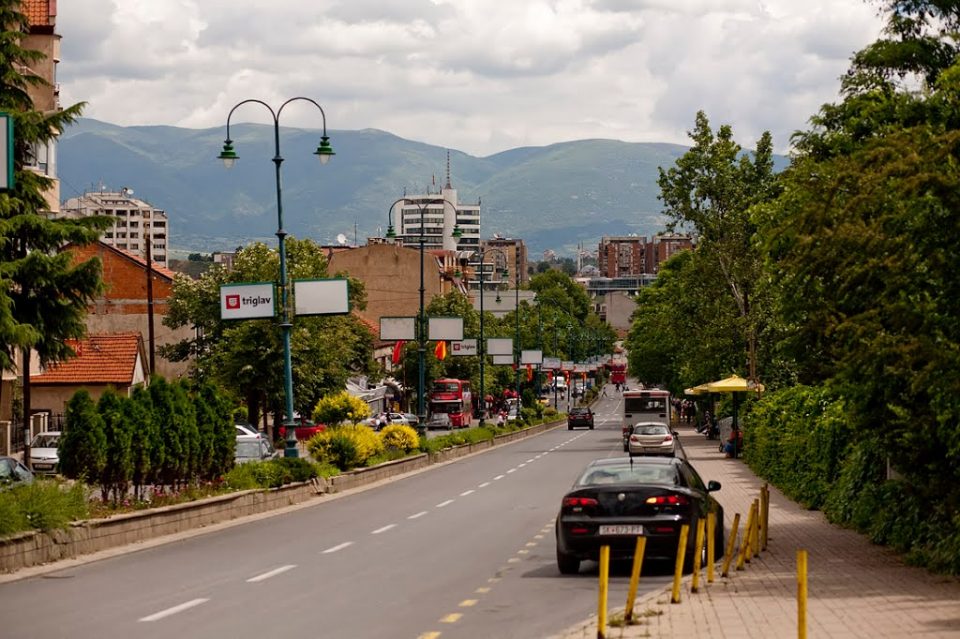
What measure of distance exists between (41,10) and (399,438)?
20385mm

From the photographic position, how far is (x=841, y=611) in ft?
43.2

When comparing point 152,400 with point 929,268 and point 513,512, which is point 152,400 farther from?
point 929,268

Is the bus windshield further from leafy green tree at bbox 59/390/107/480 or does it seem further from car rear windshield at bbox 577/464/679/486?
car rear windshield at bbox 577/464/679/486

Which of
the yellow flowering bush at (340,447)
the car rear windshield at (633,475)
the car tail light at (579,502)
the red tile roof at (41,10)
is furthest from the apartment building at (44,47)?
the car tail light at (579,502)

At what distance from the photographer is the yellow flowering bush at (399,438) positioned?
166ft

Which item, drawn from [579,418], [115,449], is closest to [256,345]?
[579,418]

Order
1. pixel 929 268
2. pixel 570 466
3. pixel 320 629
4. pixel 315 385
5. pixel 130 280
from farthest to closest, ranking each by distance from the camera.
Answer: pixel 130 280 < pixel 315 385 < pixel 570 466 < pixel 929 268 < pixel 320 629

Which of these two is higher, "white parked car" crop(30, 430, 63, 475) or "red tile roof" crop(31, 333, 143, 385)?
"red tile roof" crop(31, 333, 143, 385)

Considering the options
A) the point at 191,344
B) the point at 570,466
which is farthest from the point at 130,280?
the point at 570,466

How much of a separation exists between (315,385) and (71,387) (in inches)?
572

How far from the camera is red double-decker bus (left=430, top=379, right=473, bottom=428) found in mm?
107375

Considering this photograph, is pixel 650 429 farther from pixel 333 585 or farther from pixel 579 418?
pixel 579 418

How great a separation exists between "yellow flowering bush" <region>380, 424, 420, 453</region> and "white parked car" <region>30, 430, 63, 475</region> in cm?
1061

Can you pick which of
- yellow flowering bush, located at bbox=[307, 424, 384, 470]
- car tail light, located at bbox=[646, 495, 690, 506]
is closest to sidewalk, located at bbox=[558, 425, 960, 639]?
car tail light, located at bbox=[646, 495, 690, 506]
